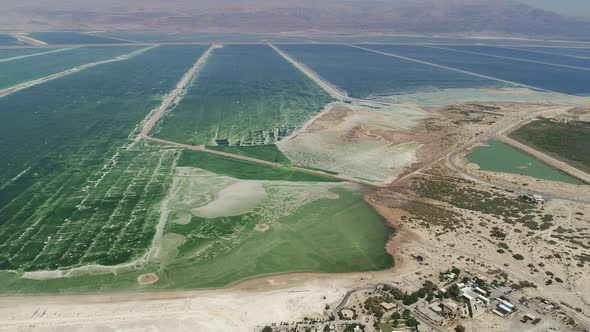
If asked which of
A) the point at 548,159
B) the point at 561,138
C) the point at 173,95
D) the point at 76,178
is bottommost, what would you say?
the point at 76,178

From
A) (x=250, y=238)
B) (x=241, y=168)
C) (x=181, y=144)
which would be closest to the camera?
(x=250, y=238)

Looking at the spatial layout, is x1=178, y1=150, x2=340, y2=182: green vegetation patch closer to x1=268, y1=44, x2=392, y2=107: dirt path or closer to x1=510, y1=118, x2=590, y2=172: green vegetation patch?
x1=510, y1=118, x2=590, y2=172: green vegetation patch

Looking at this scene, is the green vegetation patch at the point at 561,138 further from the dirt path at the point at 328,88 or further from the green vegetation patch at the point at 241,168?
the green vegetation patch at the point at 241,168

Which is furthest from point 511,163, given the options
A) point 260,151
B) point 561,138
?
point 260,151

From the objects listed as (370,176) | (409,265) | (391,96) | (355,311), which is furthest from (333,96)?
(355,311)

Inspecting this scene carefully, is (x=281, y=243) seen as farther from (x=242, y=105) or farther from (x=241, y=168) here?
(x=242, y=105)
